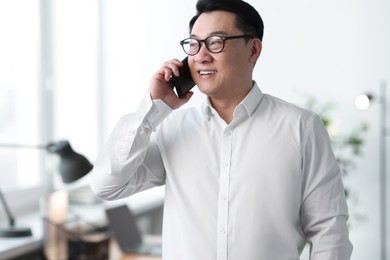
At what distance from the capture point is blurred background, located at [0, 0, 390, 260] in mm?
3334

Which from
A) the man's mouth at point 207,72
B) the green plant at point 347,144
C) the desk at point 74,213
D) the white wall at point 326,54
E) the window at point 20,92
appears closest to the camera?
the man's mouth at point 207,72

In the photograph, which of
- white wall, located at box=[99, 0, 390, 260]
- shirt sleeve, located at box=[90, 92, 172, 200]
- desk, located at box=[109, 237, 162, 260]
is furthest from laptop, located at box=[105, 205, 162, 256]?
shirt sleeve, located at box=[90, 92, 172, 200]

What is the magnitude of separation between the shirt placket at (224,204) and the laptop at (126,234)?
1291 millimetres

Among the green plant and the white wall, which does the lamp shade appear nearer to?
the white wall

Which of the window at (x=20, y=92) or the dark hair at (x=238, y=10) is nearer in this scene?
the dark hair at (x=238, y=10)

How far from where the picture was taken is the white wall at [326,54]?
138 inches

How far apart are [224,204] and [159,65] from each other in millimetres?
2200

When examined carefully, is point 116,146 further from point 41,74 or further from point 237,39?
point 41,74

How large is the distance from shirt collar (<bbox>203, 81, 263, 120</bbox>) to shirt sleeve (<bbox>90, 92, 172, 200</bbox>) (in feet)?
0.38

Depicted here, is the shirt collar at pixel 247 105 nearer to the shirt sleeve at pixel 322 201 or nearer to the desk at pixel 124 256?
the shirt sleeve at pixel 322 201

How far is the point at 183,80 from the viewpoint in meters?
1.65

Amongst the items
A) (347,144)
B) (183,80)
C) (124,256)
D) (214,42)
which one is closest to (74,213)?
(124,256)

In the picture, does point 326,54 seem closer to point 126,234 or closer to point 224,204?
point 126,234

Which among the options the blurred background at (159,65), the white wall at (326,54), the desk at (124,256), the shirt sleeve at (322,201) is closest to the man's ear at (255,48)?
the shirt sleeve at (322,201)
